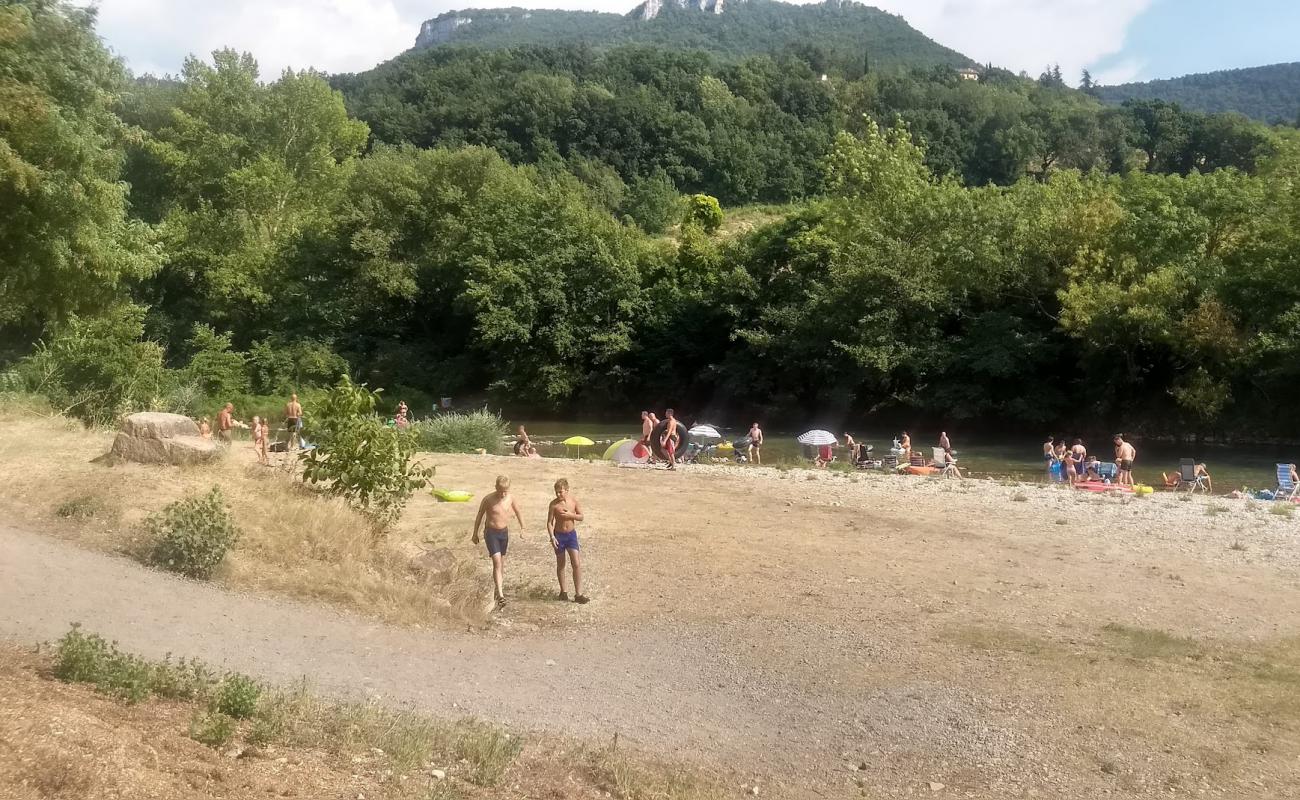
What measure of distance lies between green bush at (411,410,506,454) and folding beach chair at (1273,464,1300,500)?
61.3 ft

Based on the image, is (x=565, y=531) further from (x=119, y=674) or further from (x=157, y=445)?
(x=157, y=445)

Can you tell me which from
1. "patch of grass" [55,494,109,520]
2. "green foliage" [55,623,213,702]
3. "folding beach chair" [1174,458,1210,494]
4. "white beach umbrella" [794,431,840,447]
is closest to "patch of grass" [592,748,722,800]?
"green foliage" [55,623,213,702]

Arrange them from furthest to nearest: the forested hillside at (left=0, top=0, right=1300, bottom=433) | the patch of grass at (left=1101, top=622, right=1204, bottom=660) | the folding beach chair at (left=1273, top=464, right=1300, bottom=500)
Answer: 1. the forested hillside at (left=0, top=0, right=1300, bottom=433)
2. the folding beach chair at (left=1273, top=464, right=1300, bottom=500)
3. the patch of grass at (left=1101, top=622, right=1204, bottom=660)

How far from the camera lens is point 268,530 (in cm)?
1098

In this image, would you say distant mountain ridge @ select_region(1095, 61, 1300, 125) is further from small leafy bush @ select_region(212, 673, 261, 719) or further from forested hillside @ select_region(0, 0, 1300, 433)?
small leafy bush @ select_region(212, 673, 261, 719)

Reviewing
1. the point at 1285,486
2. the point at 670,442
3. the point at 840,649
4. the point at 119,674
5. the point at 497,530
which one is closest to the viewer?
the point at 119,674

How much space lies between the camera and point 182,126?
48.3 m

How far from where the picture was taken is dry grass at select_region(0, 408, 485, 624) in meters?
10.2

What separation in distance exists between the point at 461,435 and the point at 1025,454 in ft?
57.4

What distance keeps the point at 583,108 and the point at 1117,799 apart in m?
92.4

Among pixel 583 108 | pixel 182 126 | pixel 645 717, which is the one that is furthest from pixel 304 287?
pixel 583 108

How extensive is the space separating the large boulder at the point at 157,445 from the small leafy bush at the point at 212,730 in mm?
8404

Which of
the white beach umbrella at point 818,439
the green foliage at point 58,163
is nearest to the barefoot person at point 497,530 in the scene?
the green foliage at point 58,163

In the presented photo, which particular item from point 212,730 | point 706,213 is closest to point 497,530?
point 212,730
